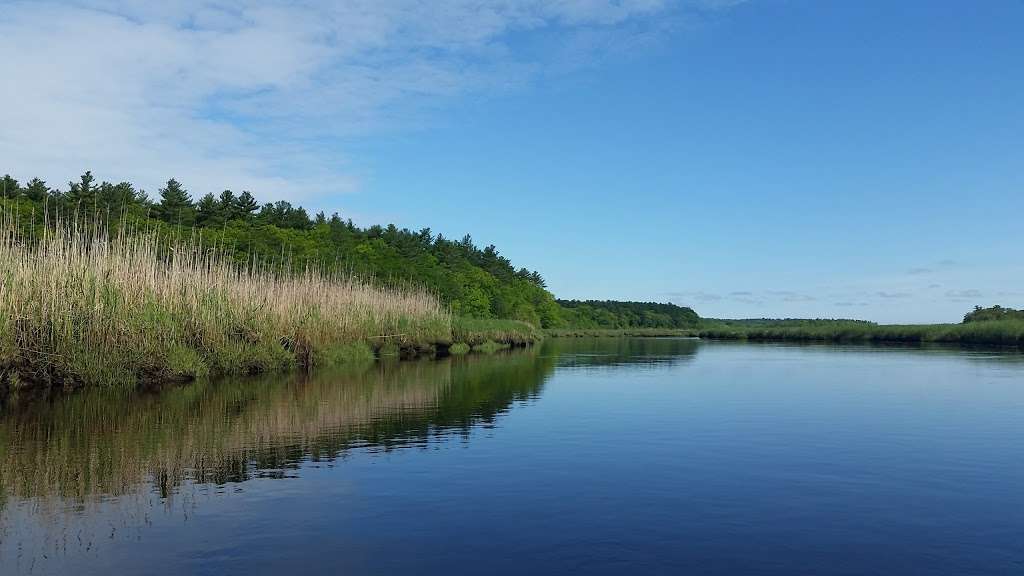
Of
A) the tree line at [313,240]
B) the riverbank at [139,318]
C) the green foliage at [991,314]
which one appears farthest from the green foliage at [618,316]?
the riverbank at [139,318]

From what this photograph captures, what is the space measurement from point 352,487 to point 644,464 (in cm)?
438

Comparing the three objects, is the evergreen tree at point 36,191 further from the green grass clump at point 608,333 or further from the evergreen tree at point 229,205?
the green grass clump at point 608,333

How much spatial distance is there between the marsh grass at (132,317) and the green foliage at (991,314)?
212 ft

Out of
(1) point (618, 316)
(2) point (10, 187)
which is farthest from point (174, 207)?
(1) point (618, 316)

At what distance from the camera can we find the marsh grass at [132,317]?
56.2ft

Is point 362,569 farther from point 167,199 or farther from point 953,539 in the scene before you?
point 167,199

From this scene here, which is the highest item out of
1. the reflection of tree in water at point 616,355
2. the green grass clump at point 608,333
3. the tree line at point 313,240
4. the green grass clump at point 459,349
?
the tree line at point 313,240

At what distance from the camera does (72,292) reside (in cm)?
1786

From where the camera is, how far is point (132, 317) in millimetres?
18969

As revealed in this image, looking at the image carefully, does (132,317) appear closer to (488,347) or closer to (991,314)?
(488,347)

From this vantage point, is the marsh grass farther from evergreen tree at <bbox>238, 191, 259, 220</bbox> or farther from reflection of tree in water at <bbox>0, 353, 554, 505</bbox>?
evergreen tree at <bbox>238, 191, 259, 220</bbox>

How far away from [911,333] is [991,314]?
9.72m

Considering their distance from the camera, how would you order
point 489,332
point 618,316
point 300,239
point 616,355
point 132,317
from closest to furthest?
point 132,317, point 616,355, point 489,332, point 300,239, point 618,316

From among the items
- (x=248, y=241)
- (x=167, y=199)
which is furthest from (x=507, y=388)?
(x=167, y=199)
